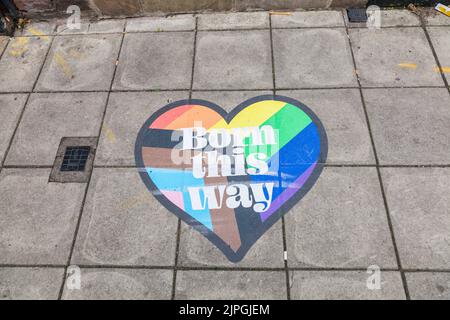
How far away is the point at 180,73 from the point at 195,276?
300 centimetres

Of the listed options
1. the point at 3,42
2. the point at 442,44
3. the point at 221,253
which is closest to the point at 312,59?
the point at 442,44

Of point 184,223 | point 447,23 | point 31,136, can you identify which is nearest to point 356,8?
point 447,23

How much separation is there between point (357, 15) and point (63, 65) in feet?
15.5

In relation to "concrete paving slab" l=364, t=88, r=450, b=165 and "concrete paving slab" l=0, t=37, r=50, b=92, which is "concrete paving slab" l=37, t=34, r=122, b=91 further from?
"concrete paving slab" l=364, t=88, r=450, b=165

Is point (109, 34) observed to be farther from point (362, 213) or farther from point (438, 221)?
point (438, 221)

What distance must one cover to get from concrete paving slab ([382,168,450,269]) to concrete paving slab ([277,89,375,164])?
0.41 metres

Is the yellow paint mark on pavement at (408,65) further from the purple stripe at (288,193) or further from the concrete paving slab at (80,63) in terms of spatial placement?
the concrete paving slab at (80,63)

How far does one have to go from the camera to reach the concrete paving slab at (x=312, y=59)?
5297 mm

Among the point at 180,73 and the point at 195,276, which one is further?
the point at 180,73

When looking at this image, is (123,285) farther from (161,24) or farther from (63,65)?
(161,24)

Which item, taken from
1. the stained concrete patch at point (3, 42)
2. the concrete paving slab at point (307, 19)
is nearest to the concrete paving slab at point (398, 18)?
the concrete paving slab at point (307, 19)

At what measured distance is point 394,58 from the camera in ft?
18.0

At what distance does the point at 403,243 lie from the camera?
3990mm

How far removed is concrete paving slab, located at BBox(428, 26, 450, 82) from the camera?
5340 mm
